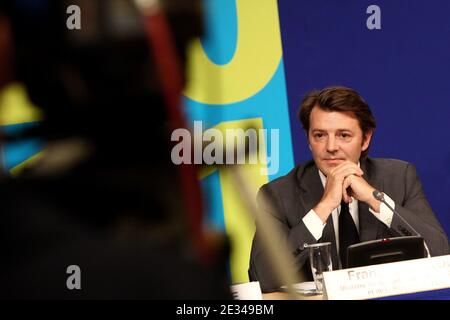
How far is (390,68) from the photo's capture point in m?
3.48

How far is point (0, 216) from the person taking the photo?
349 mm

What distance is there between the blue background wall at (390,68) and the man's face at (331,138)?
8cm

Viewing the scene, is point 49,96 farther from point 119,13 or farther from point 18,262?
point 119,13

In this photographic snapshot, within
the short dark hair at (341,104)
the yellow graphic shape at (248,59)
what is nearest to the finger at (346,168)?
the short dark hair at (341,104)

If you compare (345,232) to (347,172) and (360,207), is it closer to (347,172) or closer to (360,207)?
(360,207)

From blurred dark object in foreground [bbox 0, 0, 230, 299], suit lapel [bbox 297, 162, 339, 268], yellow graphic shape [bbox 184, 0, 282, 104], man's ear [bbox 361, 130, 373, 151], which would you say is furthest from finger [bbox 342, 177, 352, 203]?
blurred dark object in foreground [bbox 0, 0, 230, 299]

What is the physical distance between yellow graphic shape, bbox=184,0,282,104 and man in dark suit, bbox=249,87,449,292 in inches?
10.5

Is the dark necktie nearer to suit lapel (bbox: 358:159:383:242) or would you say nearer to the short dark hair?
suit lapel (bbox: 358:159:383:242)

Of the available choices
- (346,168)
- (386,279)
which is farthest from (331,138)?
(386,279)

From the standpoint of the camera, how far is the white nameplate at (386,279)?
245 cm

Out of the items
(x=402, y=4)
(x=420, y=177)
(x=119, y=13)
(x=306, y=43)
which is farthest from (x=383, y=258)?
(x=119, y=13)

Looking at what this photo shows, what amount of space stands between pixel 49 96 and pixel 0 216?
0.68 feet

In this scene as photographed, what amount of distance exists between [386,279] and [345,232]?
24.9 inches

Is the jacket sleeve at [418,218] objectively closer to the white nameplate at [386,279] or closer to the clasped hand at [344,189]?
the clasped hand at [344,189]
